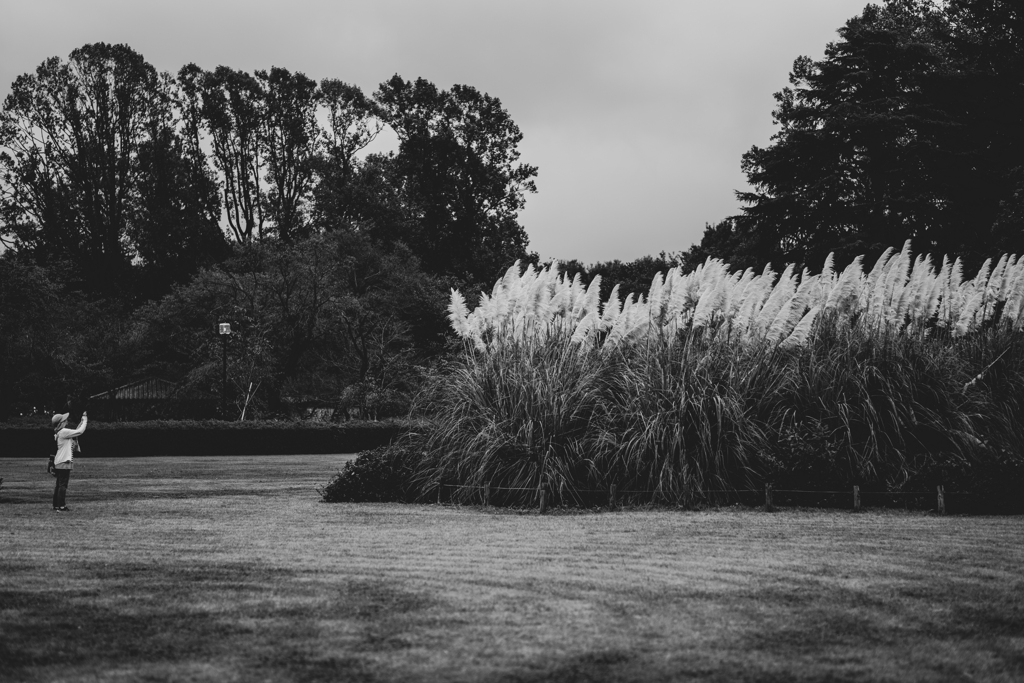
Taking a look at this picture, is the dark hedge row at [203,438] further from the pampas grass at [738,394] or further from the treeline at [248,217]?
the pampas grass at [738,394]

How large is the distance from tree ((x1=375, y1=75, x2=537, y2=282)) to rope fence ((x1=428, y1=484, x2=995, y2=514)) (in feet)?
118

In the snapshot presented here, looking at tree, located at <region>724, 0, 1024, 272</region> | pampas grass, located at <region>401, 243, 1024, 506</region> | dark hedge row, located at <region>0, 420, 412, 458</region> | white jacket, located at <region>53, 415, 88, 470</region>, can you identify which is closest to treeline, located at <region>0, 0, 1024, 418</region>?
tree, located at <region>724, 0, 1024, 272</region>

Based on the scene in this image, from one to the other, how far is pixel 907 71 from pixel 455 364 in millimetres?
27938

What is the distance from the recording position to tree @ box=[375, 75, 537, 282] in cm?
4675

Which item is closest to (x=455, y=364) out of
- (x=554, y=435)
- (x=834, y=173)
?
(x=554, y=435)

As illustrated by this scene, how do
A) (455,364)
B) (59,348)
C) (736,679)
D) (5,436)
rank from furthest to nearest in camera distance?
(59,348), (5,436), (455,364), (736,679)

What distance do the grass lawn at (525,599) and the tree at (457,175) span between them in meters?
37.9

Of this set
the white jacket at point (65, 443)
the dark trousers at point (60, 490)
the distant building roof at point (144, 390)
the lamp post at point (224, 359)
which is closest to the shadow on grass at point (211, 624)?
the white jacket at point (65, 443)

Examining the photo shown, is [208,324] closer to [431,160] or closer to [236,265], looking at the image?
[236,265]

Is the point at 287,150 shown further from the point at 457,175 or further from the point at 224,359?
the point at 224,359

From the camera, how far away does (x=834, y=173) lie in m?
33.1

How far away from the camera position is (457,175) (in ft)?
154

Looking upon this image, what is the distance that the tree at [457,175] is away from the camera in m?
46.8

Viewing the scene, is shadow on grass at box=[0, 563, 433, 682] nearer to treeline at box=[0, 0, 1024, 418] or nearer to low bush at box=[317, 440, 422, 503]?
low bush at box=[317, 440, 422, 503]
